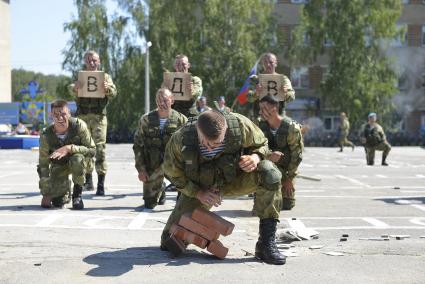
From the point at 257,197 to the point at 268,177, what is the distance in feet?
0.74

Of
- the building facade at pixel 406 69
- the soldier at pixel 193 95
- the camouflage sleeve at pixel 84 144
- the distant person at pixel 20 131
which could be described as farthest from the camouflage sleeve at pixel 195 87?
the building facade at pixel 406 69

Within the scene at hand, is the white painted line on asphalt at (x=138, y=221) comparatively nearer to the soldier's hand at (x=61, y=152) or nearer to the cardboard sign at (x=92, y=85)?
the soldier's hand at (x=61, y=152)

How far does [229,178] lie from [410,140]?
37.1 m

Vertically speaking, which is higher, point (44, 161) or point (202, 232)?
point (44, 161)

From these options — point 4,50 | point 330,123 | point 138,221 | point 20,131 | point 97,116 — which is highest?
point 4,50

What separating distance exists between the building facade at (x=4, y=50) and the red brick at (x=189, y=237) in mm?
67701

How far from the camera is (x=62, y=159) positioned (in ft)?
27.3

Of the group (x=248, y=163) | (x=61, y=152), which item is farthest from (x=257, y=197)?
(x=61, y=152)

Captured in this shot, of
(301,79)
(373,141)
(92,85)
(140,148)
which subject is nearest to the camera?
(140,148)

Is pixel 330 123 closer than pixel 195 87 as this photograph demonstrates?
No

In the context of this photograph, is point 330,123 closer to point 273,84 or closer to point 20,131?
point 20,131

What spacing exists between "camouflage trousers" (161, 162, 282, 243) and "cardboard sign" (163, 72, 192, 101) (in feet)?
13.5

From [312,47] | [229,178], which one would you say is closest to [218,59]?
[312,47]

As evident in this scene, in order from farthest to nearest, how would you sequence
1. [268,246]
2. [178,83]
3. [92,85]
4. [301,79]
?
1. [301,79]
2. [92,85]
3. [178,83]
4. [268,246]
